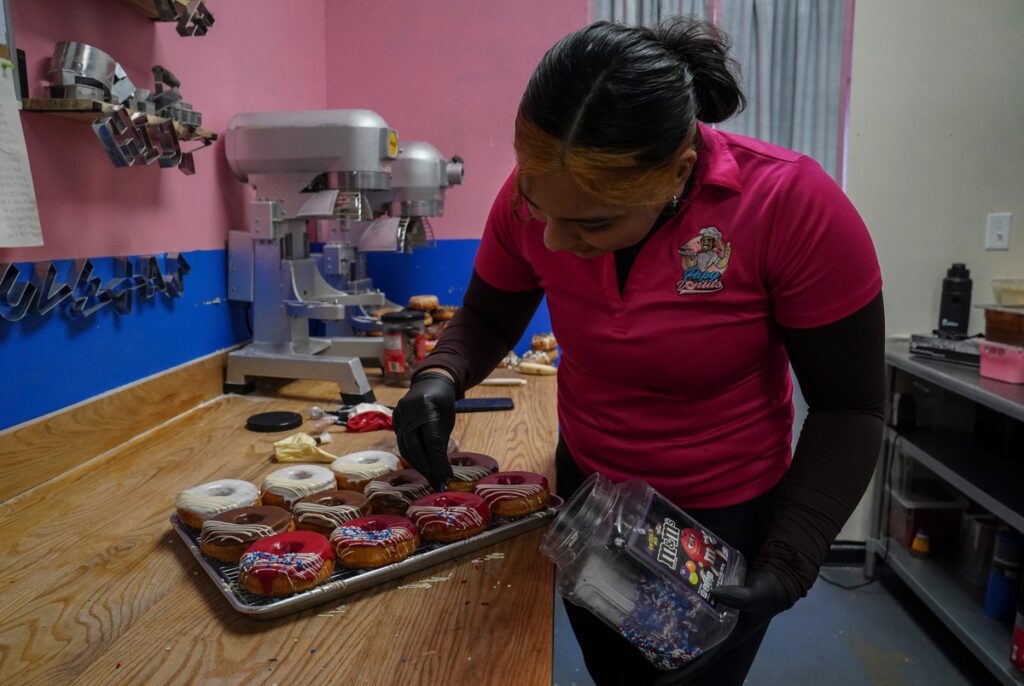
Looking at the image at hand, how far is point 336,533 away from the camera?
0.94 m

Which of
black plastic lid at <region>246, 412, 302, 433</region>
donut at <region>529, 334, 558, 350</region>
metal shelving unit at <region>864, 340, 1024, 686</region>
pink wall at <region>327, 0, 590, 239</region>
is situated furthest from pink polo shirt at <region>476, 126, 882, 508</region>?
pink wall at <region>327, 0, 590, 239</region>

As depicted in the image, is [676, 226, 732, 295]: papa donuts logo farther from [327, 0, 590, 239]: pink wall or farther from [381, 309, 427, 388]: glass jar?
[327, 0, 590, 239]: pink wall

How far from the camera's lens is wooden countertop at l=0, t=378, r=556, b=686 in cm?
74

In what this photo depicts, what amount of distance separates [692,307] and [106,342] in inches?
44.5

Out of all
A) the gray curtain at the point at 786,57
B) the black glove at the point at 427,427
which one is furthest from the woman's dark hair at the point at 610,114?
the gray curtain at the point at 786,57

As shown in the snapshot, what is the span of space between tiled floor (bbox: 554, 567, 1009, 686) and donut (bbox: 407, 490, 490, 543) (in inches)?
43.5

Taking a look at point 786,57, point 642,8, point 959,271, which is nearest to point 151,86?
point 642,8

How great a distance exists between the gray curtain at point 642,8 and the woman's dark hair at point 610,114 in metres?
2.02

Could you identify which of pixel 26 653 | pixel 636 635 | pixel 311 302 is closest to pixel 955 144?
pixel 311 302

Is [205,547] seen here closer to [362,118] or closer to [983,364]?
[362,118]

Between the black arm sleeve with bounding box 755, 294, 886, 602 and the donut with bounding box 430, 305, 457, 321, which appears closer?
the black arm sleeve with bounding box 755, 294, 886, 602

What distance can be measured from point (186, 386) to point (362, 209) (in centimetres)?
58

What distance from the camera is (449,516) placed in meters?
0.99

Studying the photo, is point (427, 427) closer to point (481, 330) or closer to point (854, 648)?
point (481, 330)
